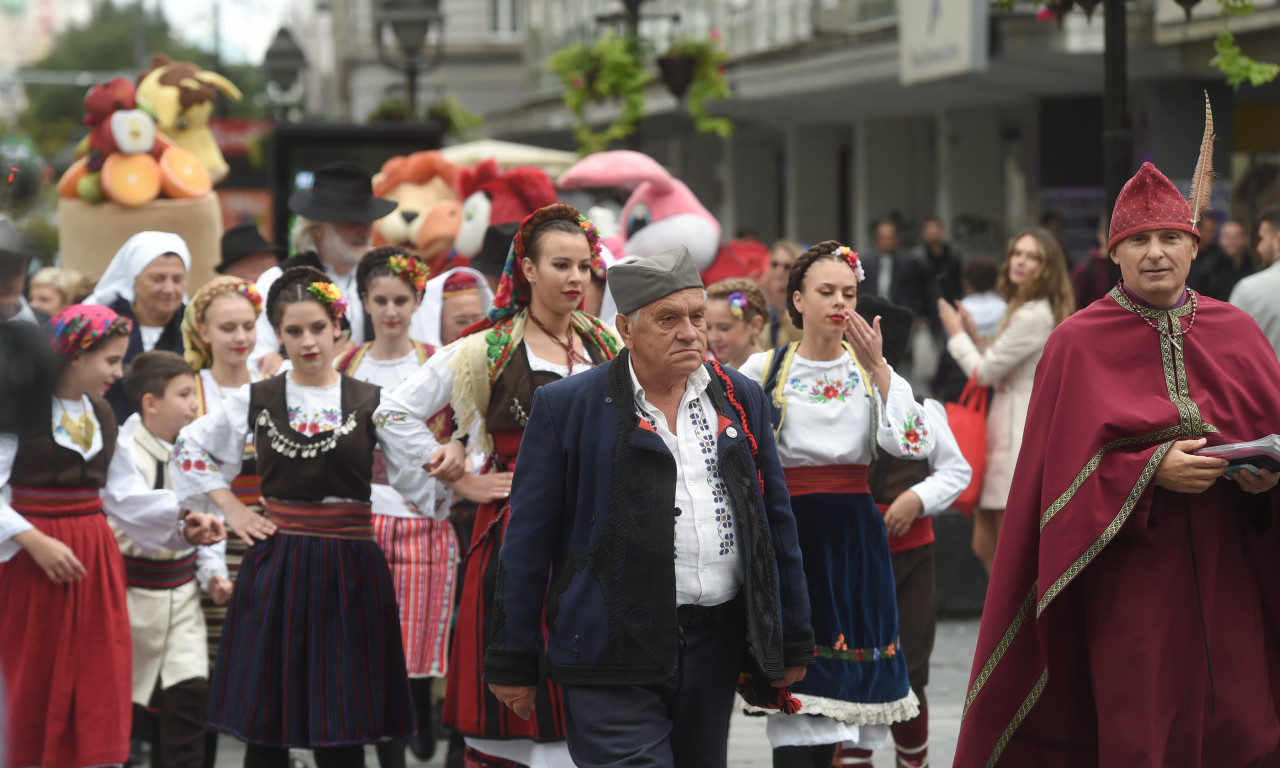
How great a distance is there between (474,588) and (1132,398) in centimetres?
215

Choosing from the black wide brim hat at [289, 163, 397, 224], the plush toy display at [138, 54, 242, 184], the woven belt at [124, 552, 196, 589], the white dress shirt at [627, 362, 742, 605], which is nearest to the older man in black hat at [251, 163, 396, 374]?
the black wide brim hat at [289, 163, 397, 224]

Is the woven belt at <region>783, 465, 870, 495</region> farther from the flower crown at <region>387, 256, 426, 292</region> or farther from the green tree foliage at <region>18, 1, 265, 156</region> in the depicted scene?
the green tree foliage at <region>18, 1, 265, 156</region>

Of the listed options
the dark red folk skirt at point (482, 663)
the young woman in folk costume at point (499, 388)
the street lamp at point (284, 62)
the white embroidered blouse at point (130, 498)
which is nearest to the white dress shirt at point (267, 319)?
the white embroidered blouse at point (130, 498)

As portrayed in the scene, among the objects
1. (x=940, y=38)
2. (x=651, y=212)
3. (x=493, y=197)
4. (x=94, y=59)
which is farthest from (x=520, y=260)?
(x=94, y=59)

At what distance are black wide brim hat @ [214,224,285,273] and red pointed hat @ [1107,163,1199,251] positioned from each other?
5525 millimetres

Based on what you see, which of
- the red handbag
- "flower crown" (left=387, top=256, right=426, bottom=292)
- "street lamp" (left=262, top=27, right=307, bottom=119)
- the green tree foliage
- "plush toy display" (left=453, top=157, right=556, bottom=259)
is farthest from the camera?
the green tree foliage

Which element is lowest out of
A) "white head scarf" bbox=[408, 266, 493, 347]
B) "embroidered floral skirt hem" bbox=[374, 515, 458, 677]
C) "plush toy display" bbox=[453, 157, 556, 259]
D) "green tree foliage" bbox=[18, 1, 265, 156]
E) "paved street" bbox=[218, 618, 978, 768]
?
"paved street" bbox=[218, 618, 978, 768]

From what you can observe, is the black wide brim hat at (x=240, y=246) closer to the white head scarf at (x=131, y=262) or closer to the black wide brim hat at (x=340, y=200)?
the black wide brim hat at (x=340, y=200)

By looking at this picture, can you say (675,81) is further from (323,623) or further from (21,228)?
A: (21,228)

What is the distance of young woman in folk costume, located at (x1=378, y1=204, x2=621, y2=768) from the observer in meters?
5.70

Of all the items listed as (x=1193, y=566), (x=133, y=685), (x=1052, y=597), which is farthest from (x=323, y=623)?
(x=1193, y=566)

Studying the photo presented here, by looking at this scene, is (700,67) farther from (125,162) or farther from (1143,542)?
(1143,542)

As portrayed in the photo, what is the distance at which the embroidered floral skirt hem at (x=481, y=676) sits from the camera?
217 inches

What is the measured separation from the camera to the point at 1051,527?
205 inches
